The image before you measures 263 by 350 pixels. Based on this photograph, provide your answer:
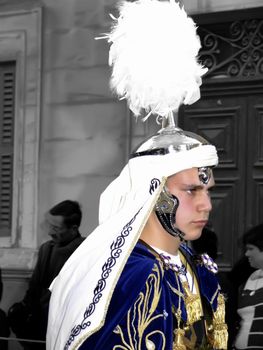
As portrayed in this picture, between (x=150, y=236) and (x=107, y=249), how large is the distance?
0.24 metres

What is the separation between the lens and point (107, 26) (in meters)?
7.98

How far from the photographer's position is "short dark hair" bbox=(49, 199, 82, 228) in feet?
22.1

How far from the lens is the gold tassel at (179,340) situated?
339 cm

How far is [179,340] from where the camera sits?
3402 millimetres

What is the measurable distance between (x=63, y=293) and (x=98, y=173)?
174 inches

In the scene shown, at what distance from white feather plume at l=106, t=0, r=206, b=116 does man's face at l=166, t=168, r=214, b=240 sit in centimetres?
36

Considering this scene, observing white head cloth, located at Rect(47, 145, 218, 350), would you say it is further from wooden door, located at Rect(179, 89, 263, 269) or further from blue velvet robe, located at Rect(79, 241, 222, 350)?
wooden door, located at Rect(179, 89, 263, 269)

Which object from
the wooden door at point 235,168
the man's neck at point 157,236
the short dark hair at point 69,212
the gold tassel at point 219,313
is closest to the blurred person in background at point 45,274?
the short dark hair at point 69,212

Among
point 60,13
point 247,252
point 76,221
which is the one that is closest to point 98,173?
point 76,221

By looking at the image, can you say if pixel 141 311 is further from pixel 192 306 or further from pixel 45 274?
pixel 45 274

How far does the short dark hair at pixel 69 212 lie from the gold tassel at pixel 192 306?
10.5 feet

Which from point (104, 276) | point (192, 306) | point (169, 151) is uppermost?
point (169, 151)

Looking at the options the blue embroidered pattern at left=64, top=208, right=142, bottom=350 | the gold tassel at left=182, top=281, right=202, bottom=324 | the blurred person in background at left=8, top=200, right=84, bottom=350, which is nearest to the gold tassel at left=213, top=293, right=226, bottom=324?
the gold tassel at left=182, top=281, right=202, bottom=324

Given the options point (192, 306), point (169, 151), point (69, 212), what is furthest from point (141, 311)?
point (69, 212)
